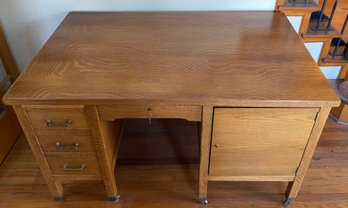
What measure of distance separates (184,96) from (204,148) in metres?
0.29

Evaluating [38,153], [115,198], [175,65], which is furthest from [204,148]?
[38,153]

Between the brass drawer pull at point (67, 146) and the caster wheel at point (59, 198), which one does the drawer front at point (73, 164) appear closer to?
the brass drawer pull at point (67, 146)

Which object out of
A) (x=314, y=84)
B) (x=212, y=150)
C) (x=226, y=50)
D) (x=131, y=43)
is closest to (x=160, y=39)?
(x=131, y=43)

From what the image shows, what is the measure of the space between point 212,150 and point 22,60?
4.42 ft

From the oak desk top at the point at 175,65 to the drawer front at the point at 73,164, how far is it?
325 millimetres

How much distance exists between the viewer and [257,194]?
55.1 inches

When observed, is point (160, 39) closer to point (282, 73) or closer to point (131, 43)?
point (131, 43)

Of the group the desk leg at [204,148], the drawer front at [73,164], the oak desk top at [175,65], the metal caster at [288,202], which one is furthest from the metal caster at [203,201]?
the oak desk top at [175,65]

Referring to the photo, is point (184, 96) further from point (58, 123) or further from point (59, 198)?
point (59, 198)

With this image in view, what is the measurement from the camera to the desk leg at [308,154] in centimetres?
98

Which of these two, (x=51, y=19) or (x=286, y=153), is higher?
(x=51, y=19)

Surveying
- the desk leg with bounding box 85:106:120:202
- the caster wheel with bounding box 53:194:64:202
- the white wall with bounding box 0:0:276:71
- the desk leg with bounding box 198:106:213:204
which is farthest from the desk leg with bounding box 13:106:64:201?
the white wall with bounding box 0:0:276:71

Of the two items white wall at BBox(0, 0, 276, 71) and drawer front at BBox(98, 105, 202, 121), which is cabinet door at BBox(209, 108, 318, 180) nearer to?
drawer front at BBox(98, 105, 202, 121)

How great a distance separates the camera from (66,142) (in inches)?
44.1
